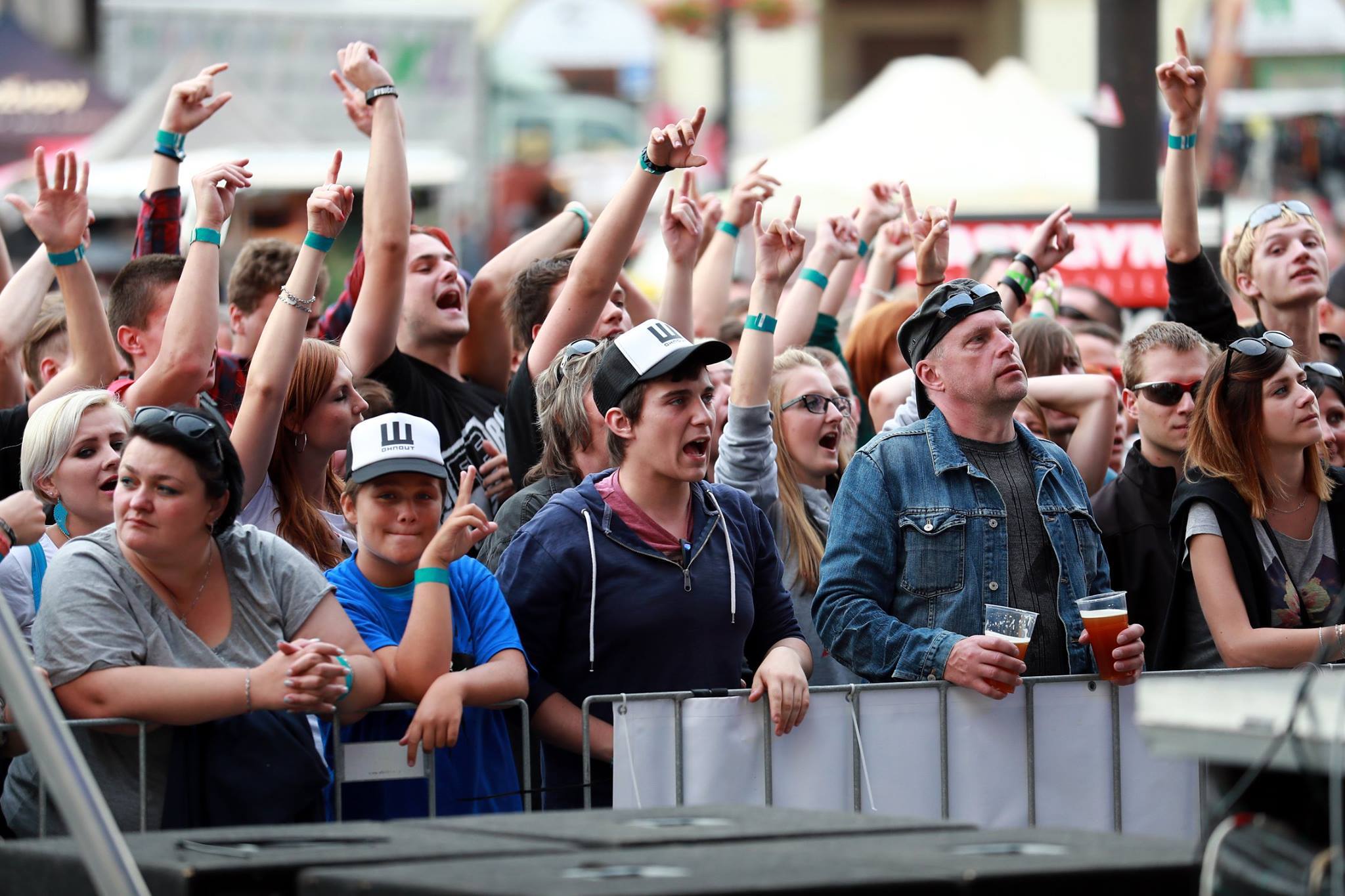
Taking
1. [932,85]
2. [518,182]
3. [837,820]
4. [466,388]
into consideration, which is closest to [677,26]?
[518,182]

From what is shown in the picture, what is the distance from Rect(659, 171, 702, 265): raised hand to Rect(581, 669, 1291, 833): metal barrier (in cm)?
174

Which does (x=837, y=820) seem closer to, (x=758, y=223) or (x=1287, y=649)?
(x=1287, y=649)

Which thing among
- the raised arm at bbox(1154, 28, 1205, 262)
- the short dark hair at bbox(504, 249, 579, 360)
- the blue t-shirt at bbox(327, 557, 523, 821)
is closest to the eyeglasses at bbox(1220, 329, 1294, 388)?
the raised arm at bbox(1154, 28, 1205, 262)

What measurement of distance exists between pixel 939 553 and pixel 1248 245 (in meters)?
2.13

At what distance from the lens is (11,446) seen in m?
4.57

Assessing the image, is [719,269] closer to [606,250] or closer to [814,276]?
[814,276]

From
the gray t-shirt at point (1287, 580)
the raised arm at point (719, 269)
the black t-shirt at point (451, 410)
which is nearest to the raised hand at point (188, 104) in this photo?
the black t-shirt at point (451, 410)

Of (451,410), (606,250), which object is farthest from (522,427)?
(606,250)

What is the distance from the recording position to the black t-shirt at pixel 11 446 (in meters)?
4.58

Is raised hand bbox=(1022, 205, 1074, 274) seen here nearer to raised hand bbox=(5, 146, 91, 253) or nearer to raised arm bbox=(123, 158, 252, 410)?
raised arm bbox=(123, 158, 252, 410)

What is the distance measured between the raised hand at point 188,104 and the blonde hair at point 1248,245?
3.16 meters

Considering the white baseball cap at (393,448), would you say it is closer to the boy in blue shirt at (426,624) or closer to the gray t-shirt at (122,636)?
the boy in blue shirt at (426,624)

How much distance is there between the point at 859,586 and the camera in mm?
4184

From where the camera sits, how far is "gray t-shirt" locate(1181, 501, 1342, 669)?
14.4 ft
